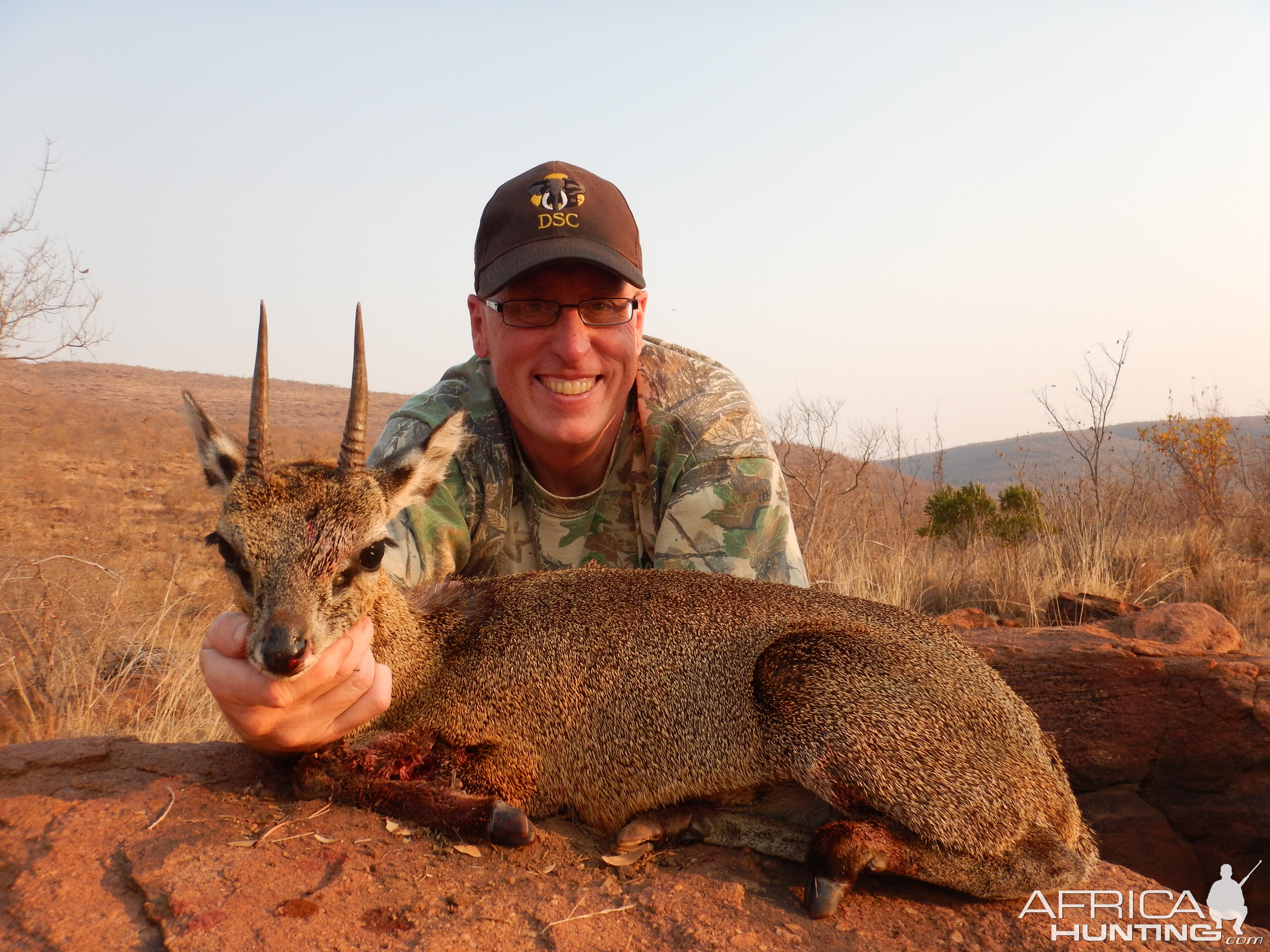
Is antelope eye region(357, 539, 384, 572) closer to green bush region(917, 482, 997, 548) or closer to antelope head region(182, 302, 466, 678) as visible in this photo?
antelope head region(182, 302, 466, 678)

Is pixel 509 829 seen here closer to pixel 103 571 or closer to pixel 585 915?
pixel 585 915

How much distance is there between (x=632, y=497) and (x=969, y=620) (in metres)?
4.06

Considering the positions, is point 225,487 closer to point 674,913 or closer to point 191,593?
point 674,913

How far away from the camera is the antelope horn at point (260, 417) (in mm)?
4012

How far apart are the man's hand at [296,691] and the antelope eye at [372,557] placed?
0.88 ft

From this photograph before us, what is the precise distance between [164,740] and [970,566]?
36.2 ft

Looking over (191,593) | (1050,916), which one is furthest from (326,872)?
(191,593)

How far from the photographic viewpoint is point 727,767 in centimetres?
437

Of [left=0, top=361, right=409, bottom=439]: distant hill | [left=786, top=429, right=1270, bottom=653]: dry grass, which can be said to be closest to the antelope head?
[left=786, top=429, right=1270, bottom=653]: dry grass

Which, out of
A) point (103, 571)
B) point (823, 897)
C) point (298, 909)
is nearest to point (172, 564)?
point (103, 571)

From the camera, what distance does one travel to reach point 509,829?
394cm

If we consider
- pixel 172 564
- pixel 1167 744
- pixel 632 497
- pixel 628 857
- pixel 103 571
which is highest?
pixel 632 497

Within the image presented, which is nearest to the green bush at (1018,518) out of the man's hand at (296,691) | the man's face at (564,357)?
the man's face at (564,357)

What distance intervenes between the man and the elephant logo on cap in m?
0.01
